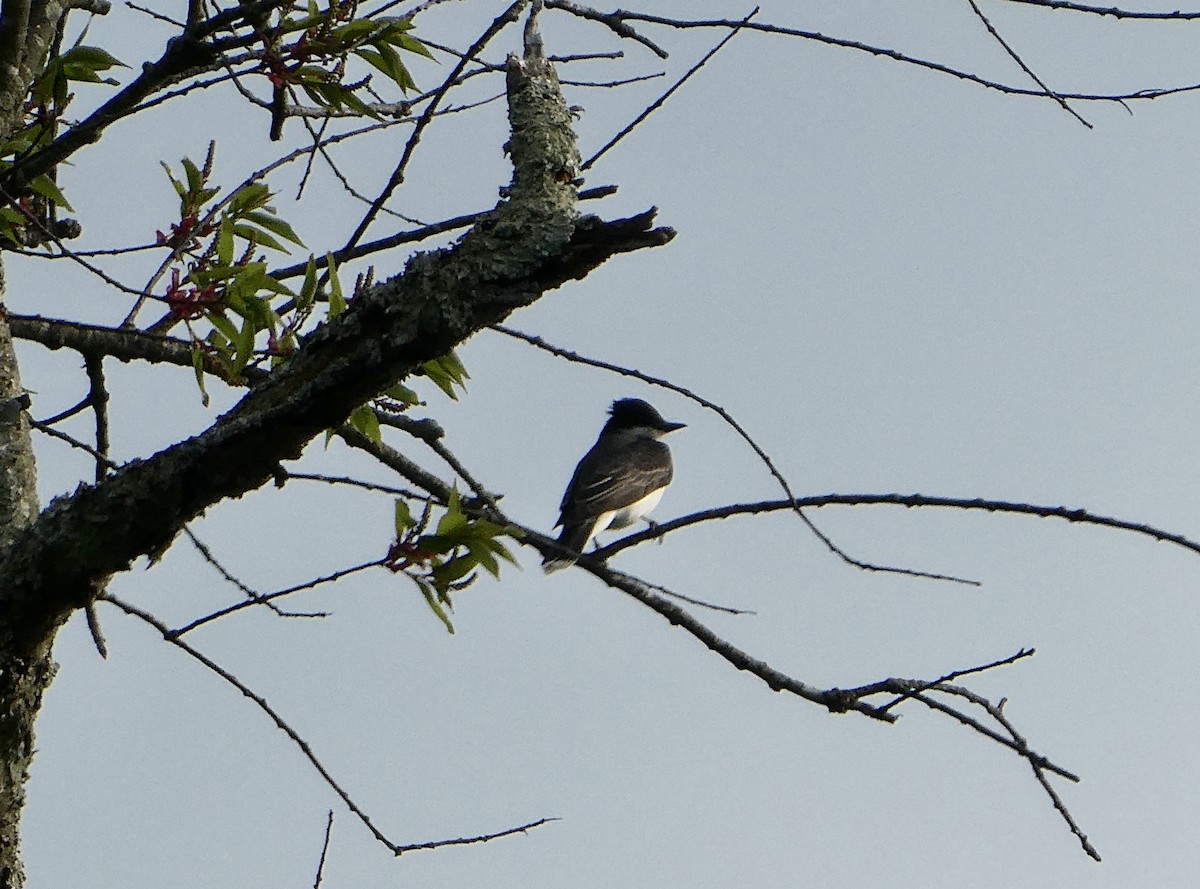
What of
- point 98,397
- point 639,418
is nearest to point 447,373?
A: point 98,397

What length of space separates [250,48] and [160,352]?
1.00 meters

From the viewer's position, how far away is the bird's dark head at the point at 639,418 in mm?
11852

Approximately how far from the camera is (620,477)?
10102mm

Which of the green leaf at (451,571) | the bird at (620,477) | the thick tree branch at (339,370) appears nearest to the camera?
the thick tree branch at (339,370)

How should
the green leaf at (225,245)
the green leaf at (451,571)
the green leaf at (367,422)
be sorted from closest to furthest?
the green leaf at (451,571) < the green leaf at (225,245) < the green leaf at (367,422)

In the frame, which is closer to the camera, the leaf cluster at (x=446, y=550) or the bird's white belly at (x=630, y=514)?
the leaf cluster at (x=446, y=550)

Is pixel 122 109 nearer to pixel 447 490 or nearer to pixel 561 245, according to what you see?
pixel 447 490

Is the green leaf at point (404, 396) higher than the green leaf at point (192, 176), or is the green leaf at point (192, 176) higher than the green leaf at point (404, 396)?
the green leaf at point (192, 176)

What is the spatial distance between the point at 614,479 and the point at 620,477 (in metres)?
0.10

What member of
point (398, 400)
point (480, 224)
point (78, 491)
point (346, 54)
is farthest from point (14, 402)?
point (480, 224)

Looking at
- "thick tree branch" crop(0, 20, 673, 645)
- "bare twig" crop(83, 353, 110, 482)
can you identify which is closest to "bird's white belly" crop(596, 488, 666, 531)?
"bare twig" crop(83, 353, 110, 482)

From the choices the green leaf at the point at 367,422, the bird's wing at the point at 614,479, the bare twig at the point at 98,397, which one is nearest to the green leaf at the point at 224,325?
the green leaf at the point at 367,422

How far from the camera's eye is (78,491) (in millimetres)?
3189

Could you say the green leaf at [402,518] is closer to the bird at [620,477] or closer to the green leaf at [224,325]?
the green leaf at [224,325]
